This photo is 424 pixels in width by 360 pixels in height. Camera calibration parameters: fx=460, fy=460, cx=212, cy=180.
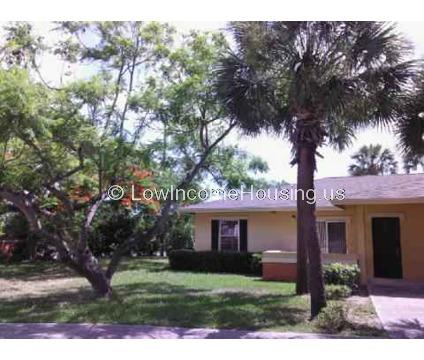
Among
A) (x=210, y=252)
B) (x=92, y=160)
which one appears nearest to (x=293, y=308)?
(x=92, y=160)

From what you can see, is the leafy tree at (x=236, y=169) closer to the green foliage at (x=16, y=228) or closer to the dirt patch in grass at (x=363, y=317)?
the dirt patch in grass at (x=363, y=317)

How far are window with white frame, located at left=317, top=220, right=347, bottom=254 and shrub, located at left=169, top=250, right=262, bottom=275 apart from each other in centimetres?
278

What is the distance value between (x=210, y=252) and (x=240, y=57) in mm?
12025

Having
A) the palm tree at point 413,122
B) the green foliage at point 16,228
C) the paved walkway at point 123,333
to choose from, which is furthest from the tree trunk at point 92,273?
the green foliage at point 16,228

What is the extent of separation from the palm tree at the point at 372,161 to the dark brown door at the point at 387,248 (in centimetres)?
2841

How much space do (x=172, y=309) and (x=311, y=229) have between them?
365 centimetres

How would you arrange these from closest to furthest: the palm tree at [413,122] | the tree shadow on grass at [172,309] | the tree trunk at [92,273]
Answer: the tree shadow on grass at [172,309] < the palm tree at [413,122] < the tree trunk at [92,273]

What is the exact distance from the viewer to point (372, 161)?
148ft

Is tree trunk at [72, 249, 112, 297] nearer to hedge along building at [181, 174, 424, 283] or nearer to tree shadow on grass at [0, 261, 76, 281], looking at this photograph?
tree shadow on grass at [0, 261, 76, 281]

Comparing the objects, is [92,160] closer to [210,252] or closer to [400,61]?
[400,61]

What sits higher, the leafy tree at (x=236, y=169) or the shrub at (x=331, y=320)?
the leafy tree at (x=236, y=169)

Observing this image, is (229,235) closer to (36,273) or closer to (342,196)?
(342,196)

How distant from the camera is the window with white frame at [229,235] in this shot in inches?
867

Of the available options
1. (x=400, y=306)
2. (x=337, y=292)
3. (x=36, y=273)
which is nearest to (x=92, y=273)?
(x=337, y=292)
